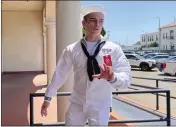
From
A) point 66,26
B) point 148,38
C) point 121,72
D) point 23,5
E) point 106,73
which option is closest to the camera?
point 106,73


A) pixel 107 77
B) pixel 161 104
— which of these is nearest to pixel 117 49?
pixel 107 77

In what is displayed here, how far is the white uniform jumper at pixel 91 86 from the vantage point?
185cm

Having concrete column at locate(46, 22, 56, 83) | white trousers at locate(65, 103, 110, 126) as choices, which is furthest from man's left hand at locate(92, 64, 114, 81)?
concrete column at locate(46, 22, 56, 83)

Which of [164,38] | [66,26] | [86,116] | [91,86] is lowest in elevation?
[86,116]

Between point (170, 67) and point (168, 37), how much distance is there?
0.37 m

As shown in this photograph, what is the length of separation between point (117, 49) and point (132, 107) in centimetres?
260

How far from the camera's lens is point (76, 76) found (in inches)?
76.9

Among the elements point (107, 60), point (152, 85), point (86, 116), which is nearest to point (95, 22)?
point (107, 60)

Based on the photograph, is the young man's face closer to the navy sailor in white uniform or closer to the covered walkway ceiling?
the navy sailor in white uniform

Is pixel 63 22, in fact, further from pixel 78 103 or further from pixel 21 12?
pixel 21 12

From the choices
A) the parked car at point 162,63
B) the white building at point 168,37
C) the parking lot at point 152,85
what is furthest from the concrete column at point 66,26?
the white building at point 168,37

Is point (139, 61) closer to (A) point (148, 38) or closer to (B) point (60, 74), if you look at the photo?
(A) point (148, 38)

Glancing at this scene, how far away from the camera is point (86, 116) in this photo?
1.92 meters

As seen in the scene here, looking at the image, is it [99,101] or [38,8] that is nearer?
[99,101]
